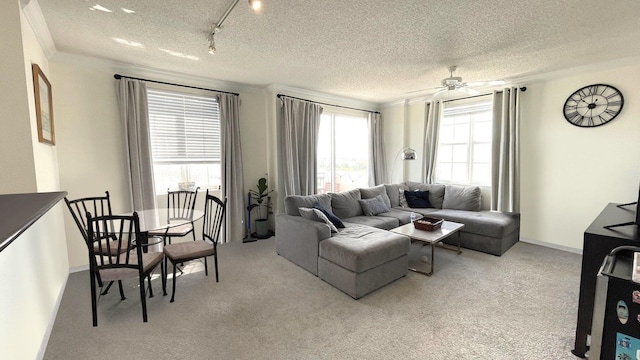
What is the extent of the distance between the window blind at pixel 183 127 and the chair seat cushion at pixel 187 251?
1.69 meters

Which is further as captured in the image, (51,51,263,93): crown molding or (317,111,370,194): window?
(317,111,370,194): window

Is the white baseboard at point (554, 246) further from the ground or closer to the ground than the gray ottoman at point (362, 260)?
closer to the ground

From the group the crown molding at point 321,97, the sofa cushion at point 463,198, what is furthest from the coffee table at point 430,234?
the crown molding at point 321,97

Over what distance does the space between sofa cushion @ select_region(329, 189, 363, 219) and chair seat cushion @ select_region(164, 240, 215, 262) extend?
200cm

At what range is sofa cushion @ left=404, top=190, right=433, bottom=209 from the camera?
16.7ft

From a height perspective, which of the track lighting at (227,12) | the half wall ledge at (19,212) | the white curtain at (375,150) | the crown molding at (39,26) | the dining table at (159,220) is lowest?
the dining table at (159,220)

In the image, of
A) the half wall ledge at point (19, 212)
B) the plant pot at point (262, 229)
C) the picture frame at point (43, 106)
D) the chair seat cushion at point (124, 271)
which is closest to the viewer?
the half wall ledge at point (19, 212)

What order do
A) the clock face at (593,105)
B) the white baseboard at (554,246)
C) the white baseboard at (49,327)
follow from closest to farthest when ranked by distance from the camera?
the white baseboard at (49,327) → the clock face at (593,105) → the white baseboard at (554,246)

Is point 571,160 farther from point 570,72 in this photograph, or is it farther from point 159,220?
point 159,220

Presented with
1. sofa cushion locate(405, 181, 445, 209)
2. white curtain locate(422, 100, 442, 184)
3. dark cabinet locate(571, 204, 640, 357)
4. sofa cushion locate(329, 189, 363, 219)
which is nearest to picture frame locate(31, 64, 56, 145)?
sofa cushion locate(329, 189, 363, 219)

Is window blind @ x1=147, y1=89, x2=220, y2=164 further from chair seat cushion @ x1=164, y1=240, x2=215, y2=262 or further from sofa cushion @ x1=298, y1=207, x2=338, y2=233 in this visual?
sofa cushion @ x1=298, y1=207, x2=338, y2=233

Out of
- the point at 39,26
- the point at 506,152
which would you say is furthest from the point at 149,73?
the point at 506,152

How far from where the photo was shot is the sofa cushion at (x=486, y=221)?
3.80 m

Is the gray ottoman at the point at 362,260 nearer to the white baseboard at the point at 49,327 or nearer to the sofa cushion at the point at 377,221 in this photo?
the sofa cushion at the point at 377,221
